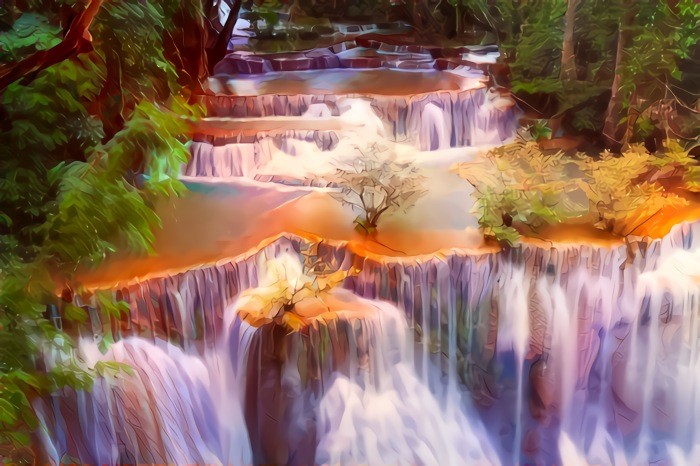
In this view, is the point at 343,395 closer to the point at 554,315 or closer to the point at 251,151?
the point at 554,315

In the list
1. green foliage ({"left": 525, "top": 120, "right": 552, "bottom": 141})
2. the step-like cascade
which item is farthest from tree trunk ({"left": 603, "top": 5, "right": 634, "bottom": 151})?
the step-like cascade

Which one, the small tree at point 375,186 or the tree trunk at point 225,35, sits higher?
the tree trunk at point 225,35

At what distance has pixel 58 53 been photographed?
1567mm

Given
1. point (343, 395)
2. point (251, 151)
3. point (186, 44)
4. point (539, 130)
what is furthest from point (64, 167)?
point (539, 130)

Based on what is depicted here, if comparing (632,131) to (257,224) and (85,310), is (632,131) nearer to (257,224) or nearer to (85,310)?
(257,224)

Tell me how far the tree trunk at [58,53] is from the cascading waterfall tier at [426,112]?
0.53 metres

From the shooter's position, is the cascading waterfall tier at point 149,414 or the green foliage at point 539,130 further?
the green foliage at point 539,130

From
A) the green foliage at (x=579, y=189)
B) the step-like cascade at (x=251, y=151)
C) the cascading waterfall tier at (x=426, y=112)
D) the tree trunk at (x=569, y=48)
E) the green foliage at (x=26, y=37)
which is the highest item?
the green foliage at (x=26, y=37)

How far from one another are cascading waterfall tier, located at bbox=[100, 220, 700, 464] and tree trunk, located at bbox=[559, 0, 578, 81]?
0.59m

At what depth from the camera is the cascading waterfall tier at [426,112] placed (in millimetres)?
2029

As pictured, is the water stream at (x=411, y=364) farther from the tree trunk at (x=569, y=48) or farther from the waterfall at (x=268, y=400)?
the tree trunk at (x=569, y=48)

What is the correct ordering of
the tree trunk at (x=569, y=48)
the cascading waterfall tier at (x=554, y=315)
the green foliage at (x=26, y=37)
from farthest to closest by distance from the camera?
the cascading waterfall tier at (x=554, y=315)
the tree trunk at (x=569, y=48)
the green foliage at (x=26, y=37)

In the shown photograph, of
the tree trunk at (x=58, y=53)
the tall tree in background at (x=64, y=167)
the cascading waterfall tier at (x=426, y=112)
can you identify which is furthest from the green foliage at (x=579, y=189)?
the tree trunk at (x=58, y=53)

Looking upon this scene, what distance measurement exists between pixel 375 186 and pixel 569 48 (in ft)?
2.53
